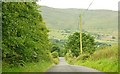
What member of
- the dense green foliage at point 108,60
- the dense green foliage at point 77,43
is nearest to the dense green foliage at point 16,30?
the dense green foliage at point 108,60

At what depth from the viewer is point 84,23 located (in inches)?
2105

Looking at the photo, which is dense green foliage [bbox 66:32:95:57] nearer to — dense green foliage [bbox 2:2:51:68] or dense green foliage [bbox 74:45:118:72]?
dense green foliage [bbox 74:45:118:72]

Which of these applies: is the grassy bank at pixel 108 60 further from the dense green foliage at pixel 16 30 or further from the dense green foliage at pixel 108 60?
the dense green foliage at pixel 16 30

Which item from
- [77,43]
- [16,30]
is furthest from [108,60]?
[77,43]

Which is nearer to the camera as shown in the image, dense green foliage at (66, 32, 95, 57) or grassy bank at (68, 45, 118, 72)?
grassy bank at (68, 45, 118, 72)

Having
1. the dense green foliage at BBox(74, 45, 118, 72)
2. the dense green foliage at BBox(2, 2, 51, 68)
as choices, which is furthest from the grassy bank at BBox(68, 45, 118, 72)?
the dense green foliage at BBox(2, 2, 51, 68)

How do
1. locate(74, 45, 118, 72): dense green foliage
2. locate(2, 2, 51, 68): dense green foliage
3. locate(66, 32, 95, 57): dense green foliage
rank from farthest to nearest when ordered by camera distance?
locate(66, 32, 95, 57): dense green foliage < locate(74, 45, 118, 72): dense green foliage < locate(2, 2, 51, 68): dense green foliage

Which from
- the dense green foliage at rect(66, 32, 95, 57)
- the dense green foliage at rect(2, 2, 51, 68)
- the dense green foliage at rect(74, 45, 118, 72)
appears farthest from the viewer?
the dense green foliage at rect(66, 32, 95, 57)

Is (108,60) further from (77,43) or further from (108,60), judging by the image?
(77,43)

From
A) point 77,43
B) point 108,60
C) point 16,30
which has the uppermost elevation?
point 16,30

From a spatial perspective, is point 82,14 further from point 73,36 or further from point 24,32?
point 24,32

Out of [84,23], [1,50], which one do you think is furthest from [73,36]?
[1,50]

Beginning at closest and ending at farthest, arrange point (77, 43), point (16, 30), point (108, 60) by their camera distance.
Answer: point (16, 30)
point (108, 60)
point (77, 43)

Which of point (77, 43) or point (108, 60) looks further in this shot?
point (77, 43)
